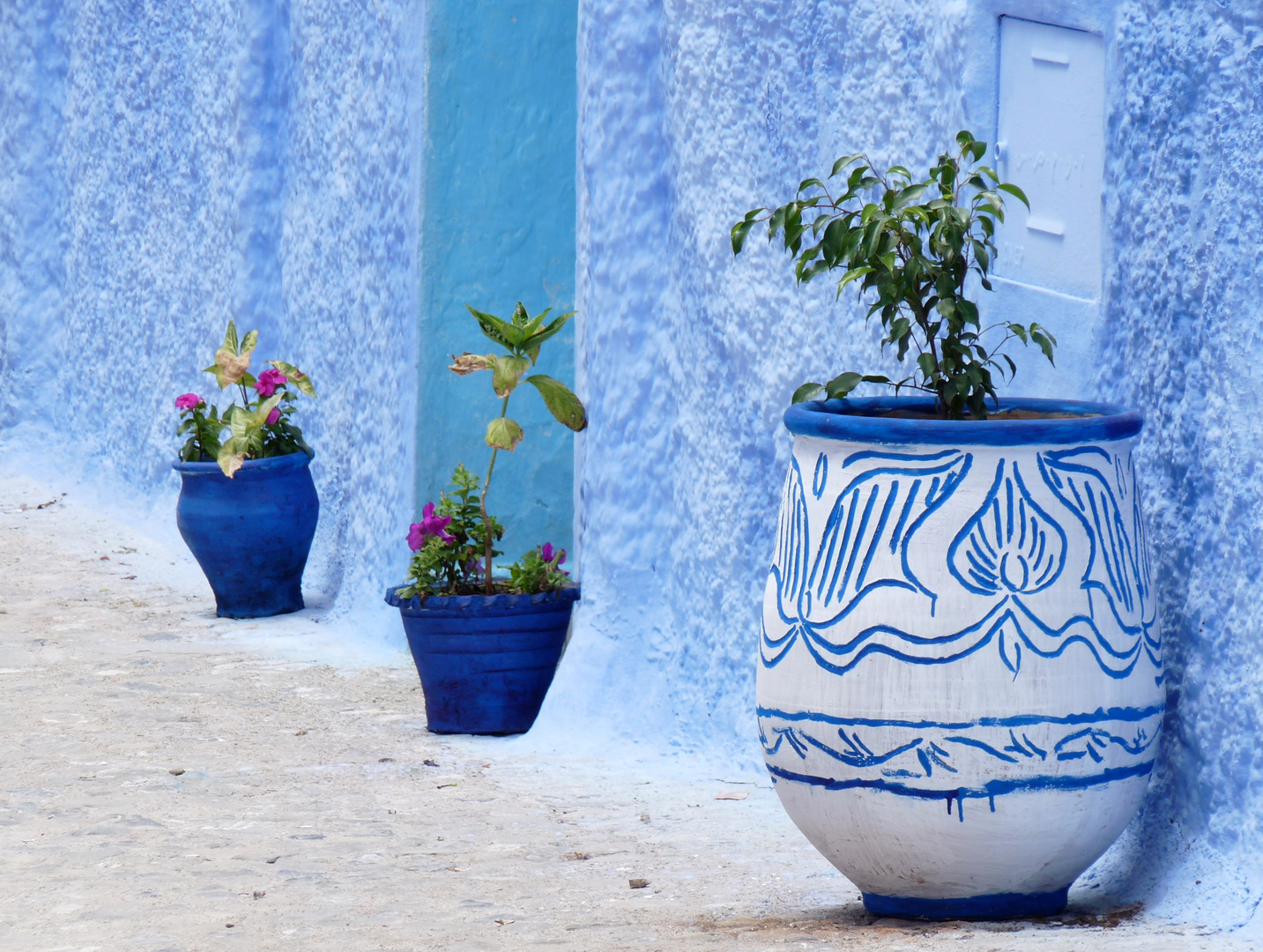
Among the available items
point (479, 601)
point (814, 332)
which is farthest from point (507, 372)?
point (814, 332)

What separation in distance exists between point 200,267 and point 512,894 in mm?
4546

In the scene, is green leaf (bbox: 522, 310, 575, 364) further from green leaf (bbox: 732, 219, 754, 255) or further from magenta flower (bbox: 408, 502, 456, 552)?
green leaf (bbox: 732, 219, 754, 255)

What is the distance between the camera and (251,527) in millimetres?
5469

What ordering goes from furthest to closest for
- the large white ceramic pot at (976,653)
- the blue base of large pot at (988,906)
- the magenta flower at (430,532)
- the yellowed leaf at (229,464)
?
the yellowed leaf at (229,464)
the magenta flower at (430,532)
the blue base of large pot at (988,906)
the large white ceramic pot at (976,653)

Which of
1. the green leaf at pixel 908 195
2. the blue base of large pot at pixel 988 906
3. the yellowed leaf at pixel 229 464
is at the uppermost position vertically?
the green leaf at pixel 908 195

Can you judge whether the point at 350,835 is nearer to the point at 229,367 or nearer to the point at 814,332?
the point at 814,332

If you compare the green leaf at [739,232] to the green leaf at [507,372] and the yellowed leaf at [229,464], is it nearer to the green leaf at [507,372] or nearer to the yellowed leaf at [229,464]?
the green leaf at [507,372]

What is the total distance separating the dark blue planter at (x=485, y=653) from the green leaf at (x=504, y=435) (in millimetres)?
370

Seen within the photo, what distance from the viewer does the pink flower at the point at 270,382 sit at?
17.9ft

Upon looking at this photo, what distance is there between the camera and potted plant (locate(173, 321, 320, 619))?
17.9 feet

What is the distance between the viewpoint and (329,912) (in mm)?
2879

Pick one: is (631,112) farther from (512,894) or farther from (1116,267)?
(512,894)

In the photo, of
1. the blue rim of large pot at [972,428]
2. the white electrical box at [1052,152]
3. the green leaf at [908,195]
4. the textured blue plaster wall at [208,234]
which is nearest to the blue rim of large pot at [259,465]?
the textured blue plaster wall at [208,234]

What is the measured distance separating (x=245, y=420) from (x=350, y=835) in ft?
7.66
